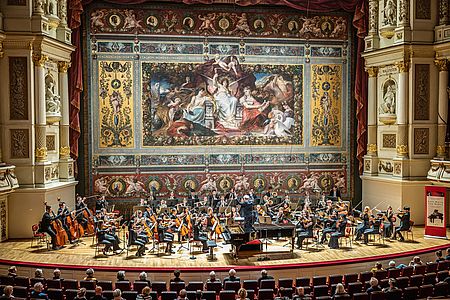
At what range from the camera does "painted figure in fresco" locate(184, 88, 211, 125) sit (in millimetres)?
22323

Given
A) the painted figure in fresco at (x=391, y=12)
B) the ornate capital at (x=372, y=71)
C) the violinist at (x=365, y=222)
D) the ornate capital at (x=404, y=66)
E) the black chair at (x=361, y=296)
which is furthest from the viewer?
the ornate capital at (x=372, y=71)

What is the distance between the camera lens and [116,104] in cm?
2197

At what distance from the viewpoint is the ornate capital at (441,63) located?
19.6 metres

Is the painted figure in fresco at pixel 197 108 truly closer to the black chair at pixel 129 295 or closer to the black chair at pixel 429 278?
the black chair at pixel 129 295

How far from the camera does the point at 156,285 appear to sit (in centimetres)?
1141

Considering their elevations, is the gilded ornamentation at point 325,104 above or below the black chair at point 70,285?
above

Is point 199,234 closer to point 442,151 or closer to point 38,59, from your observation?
point 38,59

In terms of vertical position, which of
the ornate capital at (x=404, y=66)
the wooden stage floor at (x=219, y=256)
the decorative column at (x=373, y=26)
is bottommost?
the wooden stage floor at (x=219, y=256)

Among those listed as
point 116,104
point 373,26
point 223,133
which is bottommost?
point 223,133

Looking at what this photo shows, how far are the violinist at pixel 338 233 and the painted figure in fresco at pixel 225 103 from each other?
25.1 ft

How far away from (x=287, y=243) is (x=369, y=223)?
2901mm

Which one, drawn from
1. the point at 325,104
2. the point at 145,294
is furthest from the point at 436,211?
the point at 145,294

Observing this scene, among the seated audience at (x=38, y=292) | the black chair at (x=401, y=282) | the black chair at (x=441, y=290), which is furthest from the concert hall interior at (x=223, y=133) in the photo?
the seated audience at (x=38, y=292)

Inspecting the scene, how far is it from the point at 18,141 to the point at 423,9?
1589 cm
